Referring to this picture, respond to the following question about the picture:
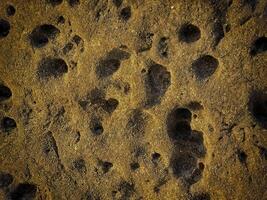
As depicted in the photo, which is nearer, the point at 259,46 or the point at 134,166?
the point at 259,46

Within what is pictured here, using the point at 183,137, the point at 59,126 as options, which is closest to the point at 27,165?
the point at 59,126

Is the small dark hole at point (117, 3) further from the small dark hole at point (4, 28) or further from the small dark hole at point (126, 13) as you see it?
the small dark hole at point (4, 28)

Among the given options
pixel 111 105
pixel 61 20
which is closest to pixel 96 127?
pixel 111 105

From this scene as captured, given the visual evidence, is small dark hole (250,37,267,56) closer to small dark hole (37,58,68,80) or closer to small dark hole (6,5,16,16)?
small dark hole (37,58,68,80)

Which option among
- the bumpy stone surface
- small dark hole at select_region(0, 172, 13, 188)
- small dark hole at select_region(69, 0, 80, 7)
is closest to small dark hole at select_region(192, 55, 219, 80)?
the bumpy stone surface

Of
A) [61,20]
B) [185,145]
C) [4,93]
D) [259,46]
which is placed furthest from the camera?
[4,93]

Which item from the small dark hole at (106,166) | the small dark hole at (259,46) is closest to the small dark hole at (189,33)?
the small dark hole at (259,46)

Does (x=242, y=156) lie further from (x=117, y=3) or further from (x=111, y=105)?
(x=117, y=3)
